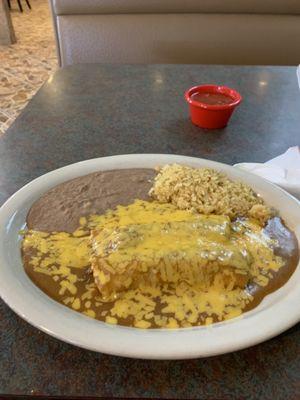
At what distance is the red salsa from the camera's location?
4.06ft

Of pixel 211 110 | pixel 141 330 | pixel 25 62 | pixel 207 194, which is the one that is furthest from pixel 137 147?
pixel 25 62

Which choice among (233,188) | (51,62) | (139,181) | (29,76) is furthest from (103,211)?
(51,62)

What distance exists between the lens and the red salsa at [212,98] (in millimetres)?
1236

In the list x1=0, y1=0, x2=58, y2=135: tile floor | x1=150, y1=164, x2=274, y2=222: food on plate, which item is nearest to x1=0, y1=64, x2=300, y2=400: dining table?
x1=150, y1=164, x2=274, y2=222: food on plate

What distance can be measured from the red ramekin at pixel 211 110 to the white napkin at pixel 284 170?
0.85ft

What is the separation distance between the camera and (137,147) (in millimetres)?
1153

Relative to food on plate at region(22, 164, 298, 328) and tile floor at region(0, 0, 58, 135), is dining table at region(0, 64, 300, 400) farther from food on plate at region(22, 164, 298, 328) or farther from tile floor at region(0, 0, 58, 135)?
tile floor at region(0, 0, 58, 135)

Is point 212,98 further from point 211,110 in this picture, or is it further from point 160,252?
point 160,252

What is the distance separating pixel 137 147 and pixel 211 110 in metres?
0.27

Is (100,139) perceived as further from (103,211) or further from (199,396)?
(199,396)

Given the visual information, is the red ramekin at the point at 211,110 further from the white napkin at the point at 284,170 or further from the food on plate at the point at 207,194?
the food on plate at the point at 207,194

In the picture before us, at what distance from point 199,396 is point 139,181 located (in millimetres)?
499

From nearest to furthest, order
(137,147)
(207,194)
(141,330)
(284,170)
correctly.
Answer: (141,330) < (207,194) < (284,170) < (137,147)

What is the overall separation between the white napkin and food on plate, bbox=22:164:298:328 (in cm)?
13
